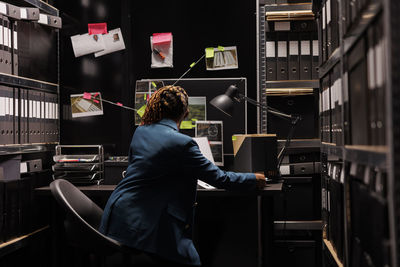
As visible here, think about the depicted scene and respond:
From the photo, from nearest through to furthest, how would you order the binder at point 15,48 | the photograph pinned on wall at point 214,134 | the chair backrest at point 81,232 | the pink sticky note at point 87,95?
the chair backrest at point 81,232, the binder at point 15,48, the photograph pinned on wall at point 214,134, the pink sticky note at point 87,95

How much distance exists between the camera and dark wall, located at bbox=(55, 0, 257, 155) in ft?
9.58

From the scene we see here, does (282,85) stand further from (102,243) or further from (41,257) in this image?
(41,257)

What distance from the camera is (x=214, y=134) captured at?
2.85m

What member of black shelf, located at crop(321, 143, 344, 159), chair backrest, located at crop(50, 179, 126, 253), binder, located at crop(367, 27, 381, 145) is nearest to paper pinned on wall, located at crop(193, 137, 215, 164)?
black shelf, located at crop(321, 143, 344, 159)

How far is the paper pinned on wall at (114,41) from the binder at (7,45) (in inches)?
29.9

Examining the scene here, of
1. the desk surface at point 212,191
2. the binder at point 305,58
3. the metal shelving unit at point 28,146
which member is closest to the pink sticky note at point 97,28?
the metal shelving unit at point 28,146

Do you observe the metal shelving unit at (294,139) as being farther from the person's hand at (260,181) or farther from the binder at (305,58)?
the person's hand at (260,181)

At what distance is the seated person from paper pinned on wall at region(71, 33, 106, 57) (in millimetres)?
1378

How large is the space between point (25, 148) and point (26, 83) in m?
0.42

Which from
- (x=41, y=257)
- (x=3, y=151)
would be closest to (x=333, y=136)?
(x=3, y=151)

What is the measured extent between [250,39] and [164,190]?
1.60 metres

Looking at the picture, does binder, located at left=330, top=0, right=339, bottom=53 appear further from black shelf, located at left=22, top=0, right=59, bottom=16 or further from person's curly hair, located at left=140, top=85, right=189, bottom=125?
black shelf, located at left=22, top=0, right=59, bottom=16

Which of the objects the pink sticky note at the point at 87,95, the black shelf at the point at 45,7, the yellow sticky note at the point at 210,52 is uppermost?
the black shelf at the point at 45,7

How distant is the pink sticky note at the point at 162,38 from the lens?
2926mm
